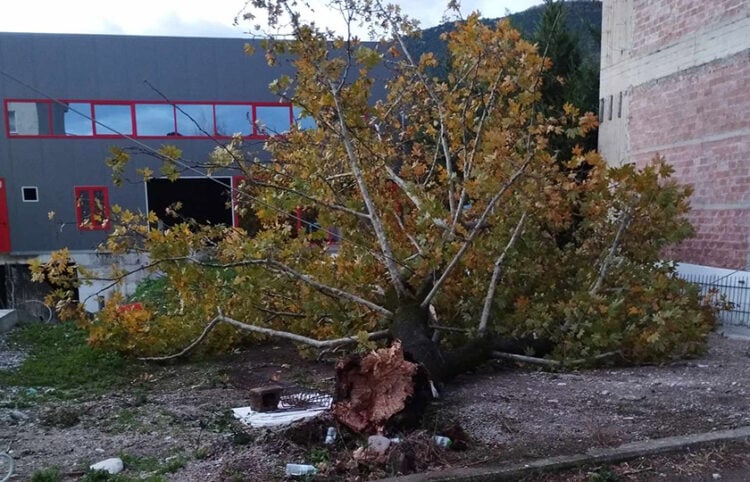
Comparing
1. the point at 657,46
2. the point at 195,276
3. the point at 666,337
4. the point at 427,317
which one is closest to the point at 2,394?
the point at 195,276

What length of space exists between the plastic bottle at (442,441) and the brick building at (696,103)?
6.69 metres

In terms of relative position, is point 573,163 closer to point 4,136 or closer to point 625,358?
point 625,358

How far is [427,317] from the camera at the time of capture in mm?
5367

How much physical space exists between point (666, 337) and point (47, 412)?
5.13 meters

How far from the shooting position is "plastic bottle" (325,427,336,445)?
3631 mm

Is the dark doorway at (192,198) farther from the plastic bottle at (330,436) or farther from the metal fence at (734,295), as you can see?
the plastic bottle at (330,436)

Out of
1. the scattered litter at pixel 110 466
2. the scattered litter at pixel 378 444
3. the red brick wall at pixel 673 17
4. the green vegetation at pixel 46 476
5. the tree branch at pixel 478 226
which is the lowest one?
the scattered litter at pixel 110 466

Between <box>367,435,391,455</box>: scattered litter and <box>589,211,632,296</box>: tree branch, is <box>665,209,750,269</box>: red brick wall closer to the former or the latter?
<box>589,211,632,296</box>: tree branch

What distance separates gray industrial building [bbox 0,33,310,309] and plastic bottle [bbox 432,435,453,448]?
15.0 m

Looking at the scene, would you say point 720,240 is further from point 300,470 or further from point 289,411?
point 300,470

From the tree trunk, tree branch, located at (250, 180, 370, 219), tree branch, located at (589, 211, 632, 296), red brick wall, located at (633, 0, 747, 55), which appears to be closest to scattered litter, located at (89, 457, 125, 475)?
the tree trunk

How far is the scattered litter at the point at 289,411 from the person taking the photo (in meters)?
4.12

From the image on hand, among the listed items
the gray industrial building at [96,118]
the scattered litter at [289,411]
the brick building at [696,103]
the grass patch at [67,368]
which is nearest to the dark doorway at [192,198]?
the gray industrial building at [96,118]

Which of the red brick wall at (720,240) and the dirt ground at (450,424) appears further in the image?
the red brick wall at (720,240)
